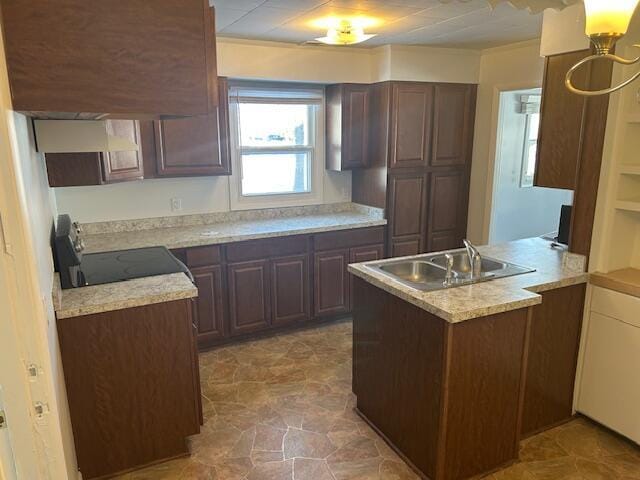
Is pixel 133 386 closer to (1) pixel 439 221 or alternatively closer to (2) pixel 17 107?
(2) pixel 17 107

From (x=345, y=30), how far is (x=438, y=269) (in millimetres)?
1588

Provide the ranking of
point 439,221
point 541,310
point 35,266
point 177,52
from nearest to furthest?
1. point 35,266
2. point 177,52
3. point 541,310
4. point 439,221

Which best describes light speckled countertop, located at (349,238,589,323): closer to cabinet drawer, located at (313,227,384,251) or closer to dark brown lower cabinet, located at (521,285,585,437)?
dark brown lower cabinet, located at (521,285,585,437)

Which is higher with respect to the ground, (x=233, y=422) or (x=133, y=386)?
(x=133, y=386)

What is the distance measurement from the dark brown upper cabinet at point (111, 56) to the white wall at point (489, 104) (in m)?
3.15

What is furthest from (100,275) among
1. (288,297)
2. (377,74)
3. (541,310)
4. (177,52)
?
(377,74)

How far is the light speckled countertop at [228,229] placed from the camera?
343cm

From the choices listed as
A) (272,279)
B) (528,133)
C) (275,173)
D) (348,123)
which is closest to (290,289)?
(272,279)

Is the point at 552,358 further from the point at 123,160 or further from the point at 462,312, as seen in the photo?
the point at 123,160

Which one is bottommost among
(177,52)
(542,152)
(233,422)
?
(233,422)

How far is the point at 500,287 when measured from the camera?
2.31m

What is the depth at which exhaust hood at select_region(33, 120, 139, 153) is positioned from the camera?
2.19m

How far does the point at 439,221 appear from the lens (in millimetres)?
4504

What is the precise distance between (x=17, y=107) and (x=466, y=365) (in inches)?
77.7
